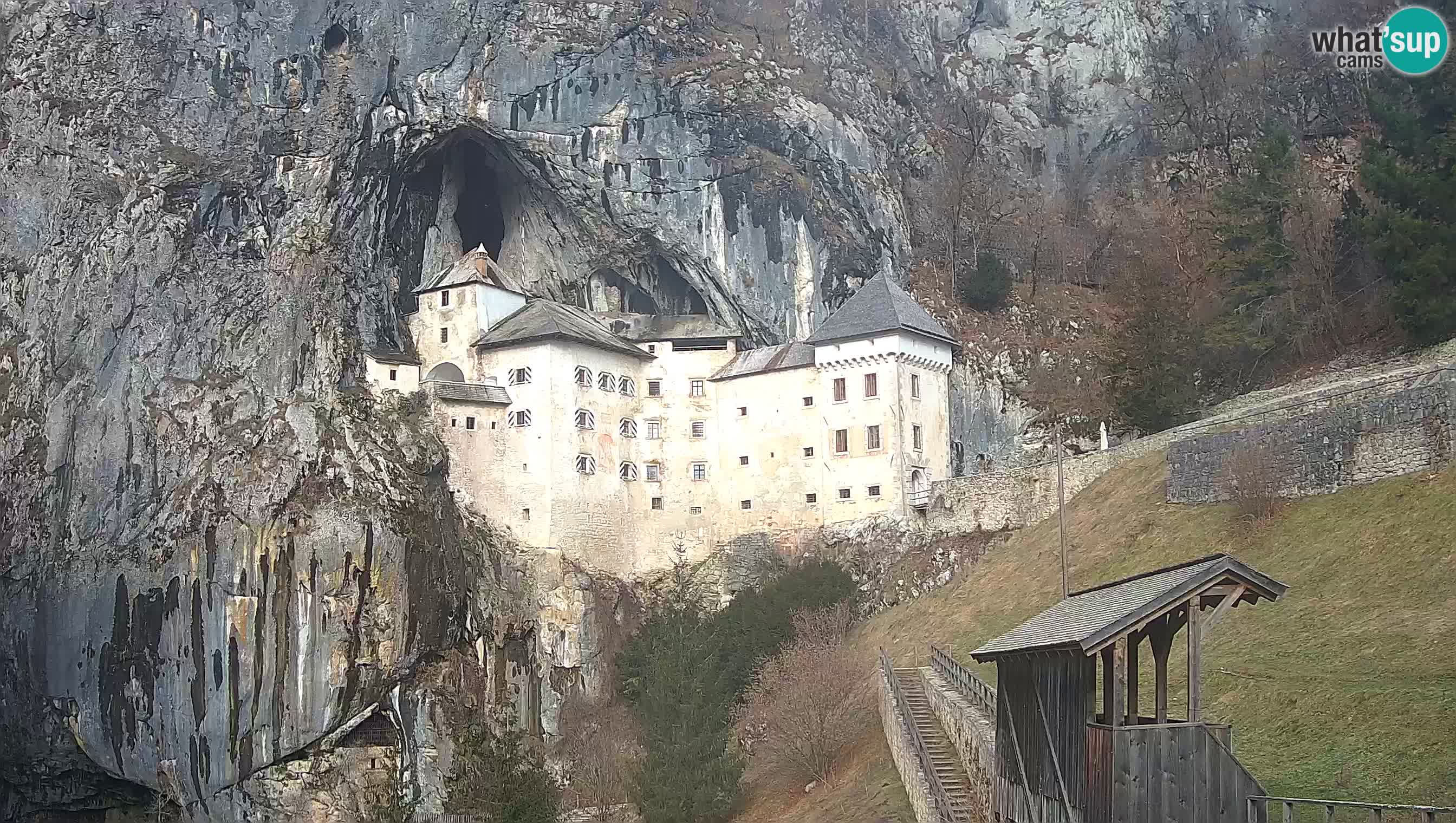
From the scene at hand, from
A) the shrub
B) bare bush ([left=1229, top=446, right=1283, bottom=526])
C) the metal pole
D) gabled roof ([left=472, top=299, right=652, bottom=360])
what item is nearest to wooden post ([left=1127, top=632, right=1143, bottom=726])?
the metal pole

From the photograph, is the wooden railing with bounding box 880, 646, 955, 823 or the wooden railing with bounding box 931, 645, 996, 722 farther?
the wooden railing with bounding box 931, 645, 996, 722

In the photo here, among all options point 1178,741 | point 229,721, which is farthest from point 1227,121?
point 1178,741

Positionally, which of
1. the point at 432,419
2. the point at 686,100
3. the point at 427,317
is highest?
the point at 686,100

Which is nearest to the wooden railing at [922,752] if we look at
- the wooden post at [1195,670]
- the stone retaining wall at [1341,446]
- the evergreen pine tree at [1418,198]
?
the wooden post at [1195,670]

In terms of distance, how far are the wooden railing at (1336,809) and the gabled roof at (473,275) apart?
42590mm

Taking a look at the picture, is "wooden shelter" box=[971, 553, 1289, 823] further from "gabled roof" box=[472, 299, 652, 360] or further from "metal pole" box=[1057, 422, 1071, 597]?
"gabled roof" box=[472, 299, 652, 360]

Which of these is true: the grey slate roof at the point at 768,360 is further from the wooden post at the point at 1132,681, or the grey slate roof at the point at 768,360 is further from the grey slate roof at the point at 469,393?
the wooden post at the point at 1132,681

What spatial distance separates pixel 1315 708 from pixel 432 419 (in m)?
37.2

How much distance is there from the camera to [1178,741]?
18.4 metres

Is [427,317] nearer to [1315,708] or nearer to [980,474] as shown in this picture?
[980,474]

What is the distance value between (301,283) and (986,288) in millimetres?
26263

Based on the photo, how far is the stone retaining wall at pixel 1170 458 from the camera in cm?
3359

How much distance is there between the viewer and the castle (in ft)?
178

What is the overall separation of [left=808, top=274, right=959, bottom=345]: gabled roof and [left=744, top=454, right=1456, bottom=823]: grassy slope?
12002 millimetres
